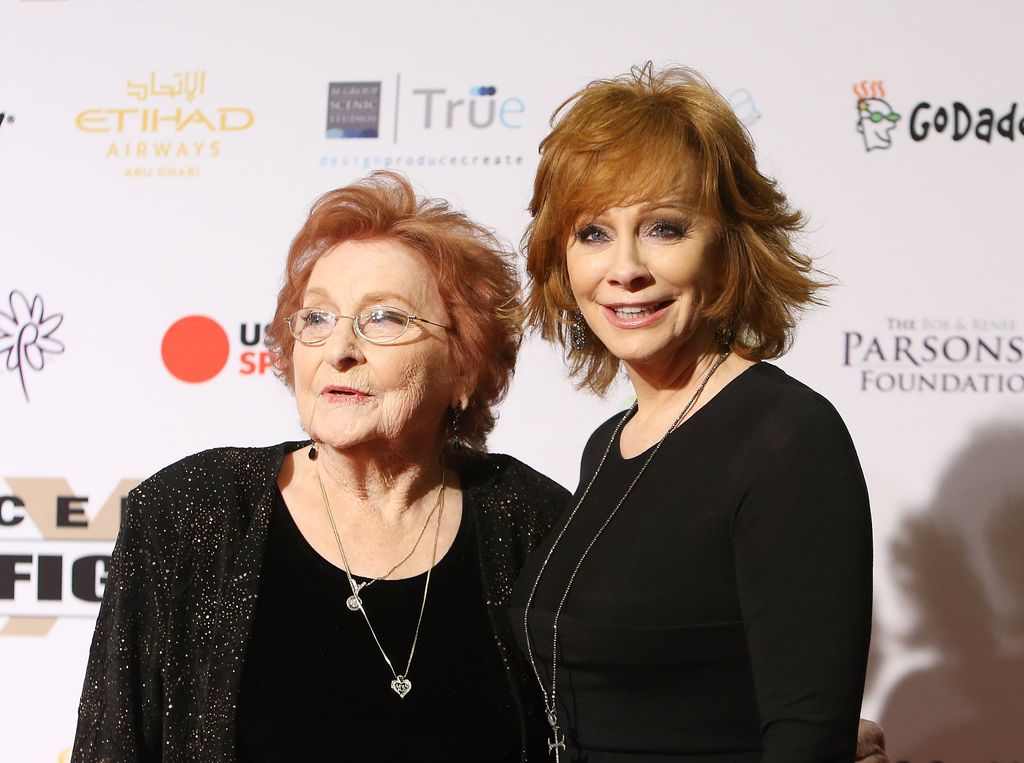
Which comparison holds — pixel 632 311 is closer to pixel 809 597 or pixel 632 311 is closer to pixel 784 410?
pixel 784 410

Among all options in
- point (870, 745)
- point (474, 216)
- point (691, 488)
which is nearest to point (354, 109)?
point (474, 216)

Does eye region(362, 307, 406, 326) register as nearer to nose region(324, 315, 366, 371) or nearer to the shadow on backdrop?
nose region(324, 315, 366, 371)

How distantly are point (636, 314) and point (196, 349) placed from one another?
1626 millimetres

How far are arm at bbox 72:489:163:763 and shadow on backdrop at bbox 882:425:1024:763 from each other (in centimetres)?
180

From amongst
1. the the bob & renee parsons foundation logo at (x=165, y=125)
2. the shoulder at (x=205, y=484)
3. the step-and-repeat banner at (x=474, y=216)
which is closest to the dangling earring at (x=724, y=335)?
the shoulder at (x=205, y=484)

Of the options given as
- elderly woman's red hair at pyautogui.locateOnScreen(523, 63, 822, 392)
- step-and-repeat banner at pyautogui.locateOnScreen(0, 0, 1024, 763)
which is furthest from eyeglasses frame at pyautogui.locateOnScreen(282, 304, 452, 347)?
step-and-repeat banner at pyautogui.locateOnScreen(0, 0, 1024, 763)

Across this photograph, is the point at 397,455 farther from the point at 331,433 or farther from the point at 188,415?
the point at 188,415

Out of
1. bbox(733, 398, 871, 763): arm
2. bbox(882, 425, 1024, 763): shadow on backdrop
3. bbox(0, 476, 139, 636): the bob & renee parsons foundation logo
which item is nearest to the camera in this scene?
bbox(733, 398, 871, 763): arm

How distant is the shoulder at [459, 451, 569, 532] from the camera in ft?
6.45

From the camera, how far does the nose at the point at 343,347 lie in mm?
1753

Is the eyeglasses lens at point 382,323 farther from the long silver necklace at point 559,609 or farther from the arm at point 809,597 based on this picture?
the arm at point 809,597

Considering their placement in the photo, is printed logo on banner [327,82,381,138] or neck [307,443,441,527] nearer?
neck [307,443,441,527]

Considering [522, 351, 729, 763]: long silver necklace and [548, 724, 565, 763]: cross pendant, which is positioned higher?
[522, 351, 729, 763]: long silver necklace

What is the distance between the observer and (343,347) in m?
1.76
